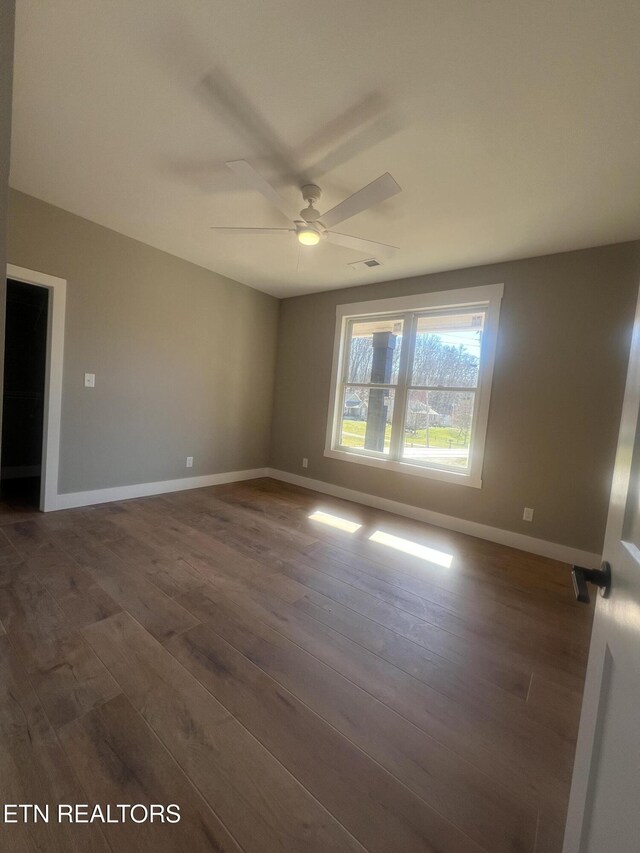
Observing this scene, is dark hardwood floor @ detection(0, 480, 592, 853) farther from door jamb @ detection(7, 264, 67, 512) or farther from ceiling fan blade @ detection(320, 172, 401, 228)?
ceiling fan blade @ detection(320, 172, 401, 228)

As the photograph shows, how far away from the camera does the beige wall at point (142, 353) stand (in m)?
2.92

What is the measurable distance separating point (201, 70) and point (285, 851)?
2833mm

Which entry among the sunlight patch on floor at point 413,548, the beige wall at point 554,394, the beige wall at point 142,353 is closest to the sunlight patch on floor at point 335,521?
the sunlight patch on floor at point 413,548

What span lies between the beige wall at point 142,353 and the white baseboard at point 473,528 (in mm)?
1475

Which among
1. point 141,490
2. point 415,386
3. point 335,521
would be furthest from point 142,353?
point 415,386

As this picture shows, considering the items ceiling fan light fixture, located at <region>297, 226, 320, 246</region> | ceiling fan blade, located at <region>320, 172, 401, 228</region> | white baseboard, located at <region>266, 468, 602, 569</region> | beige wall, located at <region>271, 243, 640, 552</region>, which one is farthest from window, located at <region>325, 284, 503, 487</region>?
ceiling fan blade, located at <region>320, 172, 401, 228</region>

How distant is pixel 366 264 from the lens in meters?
3.31

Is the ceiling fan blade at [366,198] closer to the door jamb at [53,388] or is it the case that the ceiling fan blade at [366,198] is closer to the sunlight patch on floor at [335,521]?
the door jamb at [53,388]

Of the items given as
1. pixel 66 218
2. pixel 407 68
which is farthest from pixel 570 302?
pixel 66 218

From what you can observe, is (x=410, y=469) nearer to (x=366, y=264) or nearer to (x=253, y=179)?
(x=366, y=264)

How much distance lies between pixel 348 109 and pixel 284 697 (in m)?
2.66

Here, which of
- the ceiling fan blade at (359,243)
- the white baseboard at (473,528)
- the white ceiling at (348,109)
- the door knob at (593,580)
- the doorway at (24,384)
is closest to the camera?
the door knob at (593,580)

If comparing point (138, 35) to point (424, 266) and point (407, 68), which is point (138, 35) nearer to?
point (407, 68)

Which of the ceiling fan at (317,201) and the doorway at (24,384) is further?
the doorway at (24,384)
